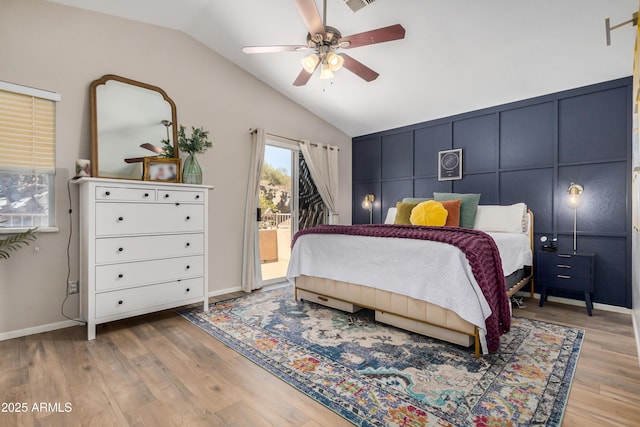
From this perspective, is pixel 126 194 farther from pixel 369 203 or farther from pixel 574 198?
pixel 574 198

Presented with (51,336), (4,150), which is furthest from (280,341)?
(4,150)

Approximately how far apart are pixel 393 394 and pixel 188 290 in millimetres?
2082

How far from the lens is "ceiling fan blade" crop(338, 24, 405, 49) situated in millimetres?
2129

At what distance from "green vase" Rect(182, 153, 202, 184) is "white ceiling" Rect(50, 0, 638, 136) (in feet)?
4.62

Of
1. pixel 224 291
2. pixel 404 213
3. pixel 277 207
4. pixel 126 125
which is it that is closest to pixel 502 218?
pixel 404 213

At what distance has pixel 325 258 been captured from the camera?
3.00m

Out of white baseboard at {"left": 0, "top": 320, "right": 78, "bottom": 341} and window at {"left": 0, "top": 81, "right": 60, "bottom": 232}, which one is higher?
window at {"left": 0, "top": 81, "right": 60, "bottom": 232}

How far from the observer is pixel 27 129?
2.52m

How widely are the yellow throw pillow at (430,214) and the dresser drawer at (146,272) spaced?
2.37 metres

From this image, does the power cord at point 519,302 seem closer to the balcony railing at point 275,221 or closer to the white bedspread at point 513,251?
the white bedspread at point 513,251

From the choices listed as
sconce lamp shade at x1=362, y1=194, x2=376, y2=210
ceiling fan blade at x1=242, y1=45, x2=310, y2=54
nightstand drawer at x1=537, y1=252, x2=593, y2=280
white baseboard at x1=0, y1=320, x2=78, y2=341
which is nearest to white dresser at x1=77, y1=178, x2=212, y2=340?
white baseboard at x1=0, y1=320, x2=78, y2=341

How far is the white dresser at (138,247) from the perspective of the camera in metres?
2.42

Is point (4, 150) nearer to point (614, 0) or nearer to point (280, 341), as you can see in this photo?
point (280, 341)

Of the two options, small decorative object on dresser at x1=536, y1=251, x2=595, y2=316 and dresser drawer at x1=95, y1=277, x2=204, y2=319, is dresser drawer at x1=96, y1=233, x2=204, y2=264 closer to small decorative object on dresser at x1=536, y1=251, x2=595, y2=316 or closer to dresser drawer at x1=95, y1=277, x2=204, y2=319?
dresser drawer at x1=95, y1=277, x2=204, y2=319
